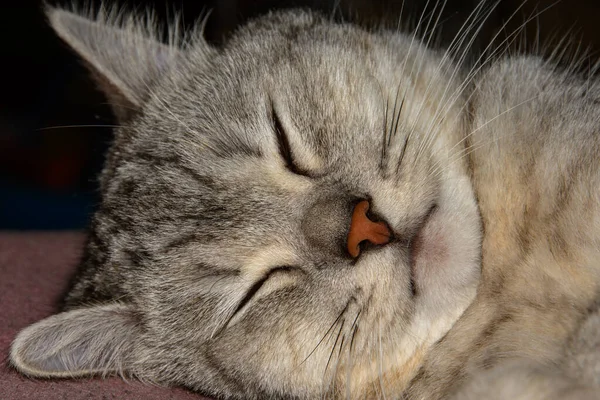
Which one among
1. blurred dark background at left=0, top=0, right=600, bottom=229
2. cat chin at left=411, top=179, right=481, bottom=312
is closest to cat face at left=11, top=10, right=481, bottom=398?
cat chin at left=411, top=179, right=481, bottom=312

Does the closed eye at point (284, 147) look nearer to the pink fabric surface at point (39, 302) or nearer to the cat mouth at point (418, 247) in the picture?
the cat mouth at point (418, 247)

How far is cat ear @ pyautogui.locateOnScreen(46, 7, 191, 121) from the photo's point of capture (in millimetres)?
2143

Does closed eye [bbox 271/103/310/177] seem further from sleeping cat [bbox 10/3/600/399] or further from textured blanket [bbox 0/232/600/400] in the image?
textured blanket [bbox 0/232/600/400]

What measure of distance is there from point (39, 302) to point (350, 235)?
131 cm

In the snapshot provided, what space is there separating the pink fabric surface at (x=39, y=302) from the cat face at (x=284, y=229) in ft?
0.21

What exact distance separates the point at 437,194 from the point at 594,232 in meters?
0.38

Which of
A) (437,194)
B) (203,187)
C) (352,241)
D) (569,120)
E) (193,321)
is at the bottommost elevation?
(193,321)

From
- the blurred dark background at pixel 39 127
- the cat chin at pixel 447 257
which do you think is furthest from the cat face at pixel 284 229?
the blurred dark background at pixel 39 127

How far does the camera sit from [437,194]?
5.30 ft

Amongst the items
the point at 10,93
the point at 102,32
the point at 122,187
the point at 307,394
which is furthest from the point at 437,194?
the point at 10,93

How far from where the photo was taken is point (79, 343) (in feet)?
6.10

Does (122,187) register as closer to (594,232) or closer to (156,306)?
(156,306)

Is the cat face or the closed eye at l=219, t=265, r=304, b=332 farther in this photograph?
the closed eye at l=219, t=265, r=304, b=332

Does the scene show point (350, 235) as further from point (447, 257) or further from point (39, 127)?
point (39, 127)
